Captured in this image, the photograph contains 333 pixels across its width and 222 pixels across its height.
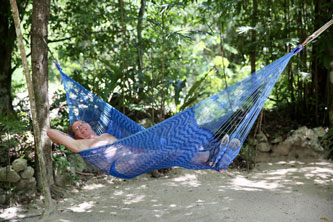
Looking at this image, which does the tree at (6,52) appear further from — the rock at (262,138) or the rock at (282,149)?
the rock at (282,149)

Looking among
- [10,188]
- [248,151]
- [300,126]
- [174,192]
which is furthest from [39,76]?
[300,126]

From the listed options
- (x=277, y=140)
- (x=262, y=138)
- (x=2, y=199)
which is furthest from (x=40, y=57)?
(x=277, y=140)

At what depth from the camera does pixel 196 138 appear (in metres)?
2.18

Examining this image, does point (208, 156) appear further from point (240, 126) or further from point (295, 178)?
point (295, 178)

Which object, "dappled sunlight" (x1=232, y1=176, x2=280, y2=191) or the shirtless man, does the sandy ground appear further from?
the shirtless man

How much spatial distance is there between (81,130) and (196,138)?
2.79 feet

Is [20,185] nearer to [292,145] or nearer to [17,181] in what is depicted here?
[17,181]

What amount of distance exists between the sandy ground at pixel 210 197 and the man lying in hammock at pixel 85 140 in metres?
0.39

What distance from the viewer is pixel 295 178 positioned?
3201mm

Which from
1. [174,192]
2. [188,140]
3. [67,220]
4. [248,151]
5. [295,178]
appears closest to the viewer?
[188,140]

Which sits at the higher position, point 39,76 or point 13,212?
point 39,76

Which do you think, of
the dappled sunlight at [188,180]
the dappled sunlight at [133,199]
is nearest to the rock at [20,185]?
the dappled sunlight at [133,199]

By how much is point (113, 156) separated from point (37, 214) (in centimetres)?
86

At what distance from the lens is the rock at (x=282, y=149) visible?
3.86 m
